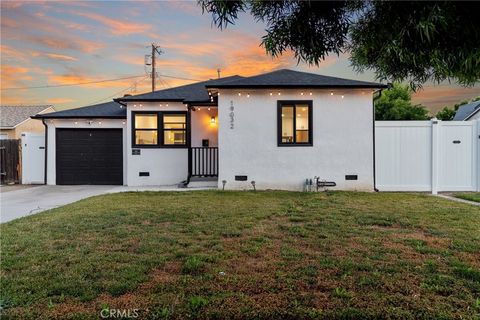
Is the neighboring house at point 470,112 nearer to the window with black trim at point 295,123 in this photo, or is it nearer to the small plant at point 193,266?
the window with black trim at point 295,123

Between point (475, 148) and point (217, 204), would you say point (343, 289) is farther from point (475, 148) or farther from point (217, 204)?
point (475, 148)

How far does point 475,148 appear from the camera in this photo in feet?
32.0

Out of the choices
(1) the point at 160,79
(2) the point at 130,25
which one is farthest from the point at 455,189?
(1) the point at 160,79

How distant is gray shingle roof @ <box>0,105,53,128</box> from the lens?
73.8 feet

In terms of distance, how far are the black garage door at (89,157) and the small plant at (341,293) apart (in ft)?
36.3

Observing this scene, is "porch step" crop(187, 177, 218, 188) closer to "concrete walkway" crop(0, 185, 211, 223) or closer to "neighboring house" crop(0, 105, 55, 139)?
"concrete walkway" crop(0, 185, 211, 223)

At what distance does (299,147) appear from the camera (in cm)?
1011

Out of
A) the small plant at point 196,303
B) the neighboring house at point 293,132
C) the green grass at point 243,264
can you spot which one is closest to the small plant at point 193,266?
the green grass at point 243,264

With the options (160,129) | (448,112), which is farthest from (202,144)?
(448,112)

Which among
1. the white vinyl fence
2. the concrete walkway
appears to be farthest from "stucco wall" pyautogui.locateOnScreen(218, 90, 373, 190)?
the concrete walkway

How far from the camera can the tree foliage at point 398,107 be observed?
2698cm

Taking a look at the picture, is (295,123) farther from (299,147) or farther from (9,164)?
(9,164)

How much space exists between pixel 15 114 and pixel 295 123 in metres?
23.8

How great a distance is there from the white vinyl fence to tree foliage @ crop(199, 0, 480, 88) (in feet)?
24.5
